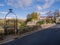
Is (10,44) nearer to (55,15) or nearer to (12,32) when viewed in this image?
(12,32)

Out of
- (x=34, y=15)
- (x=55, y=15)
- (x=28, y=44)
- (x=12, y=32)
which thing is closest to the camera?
(x=28, y=44)

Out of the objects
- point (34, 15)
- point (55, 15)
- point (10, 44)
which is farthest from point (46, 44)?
point (55, 15)

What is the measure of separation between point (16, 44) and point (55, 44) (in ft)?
9.96

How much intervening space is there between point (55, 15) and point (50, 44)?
96653 millimetres

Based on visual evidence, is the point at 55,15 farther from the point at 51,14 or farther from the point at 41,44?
the point at 41,44

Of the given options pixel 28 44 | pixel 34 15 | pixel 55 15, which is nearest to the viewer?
pixel 28 44

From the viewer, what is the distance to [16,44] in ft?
55.5

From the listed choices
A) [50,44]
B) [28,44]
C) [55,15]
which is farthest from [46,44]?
[55,15]

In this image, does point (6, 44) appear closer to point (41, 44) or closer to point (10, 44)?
point (10, 44)

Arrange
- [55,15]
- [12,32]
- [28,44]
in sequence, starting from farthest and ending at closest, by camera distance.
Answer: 1. [55,15]
2. [12,32]
3. [28,44]

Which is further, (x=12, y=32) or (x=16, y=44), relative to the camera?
(x=12, y=32)

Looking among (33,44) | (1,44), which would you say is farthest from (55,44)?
(1,44)

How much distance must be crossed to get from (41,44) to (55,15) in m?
96.7

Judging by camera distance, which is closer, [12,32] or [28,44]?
[28,44]
